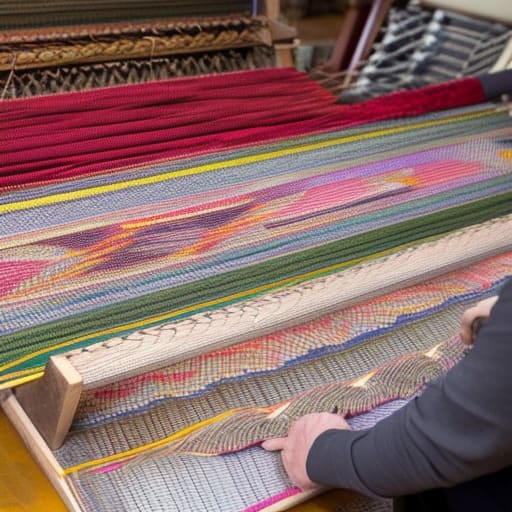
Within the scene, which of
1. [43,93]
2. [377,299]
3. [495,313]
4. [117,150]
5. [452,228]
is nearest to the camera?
[495,313]

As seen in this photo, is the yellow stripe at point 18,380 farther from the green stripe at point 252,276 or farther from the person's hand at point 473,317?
the person's hand at point 473,317

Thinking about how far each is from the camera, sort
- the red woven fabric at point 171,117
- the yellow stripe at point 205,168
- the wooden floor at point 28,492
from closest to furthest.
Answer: the wooden floor at point 28,492 → the yellow stripe at point 205,168 → the red woven fabric at point 171,117

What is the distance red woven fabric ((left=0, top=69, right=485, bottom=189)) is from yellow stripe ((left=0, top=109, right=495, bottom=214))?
2.3 inches

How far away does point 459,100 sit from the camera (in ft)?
7.11

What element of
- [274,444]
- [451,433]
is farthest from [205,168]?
[451,433]

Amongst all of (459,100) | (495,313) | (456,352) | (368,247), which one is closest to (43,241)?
(368,247)

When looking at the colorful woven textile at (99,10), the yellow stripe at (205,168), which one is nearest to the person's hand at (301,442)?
the yellow stripe at (205,168)


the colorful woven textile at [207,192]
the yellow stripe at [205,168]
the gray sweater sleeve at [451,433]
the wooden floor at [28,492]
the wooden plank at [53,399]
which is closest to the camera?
the gray sweater sleeve at [451,433]

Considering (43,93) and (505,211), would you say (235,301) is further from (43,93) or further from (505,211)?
(43,93)

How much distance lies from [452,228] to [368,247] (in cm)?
20

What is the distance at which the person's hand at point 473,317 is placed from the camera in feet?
3.63

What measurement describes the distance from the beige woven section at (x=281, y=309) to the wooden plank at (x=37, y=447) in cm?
13

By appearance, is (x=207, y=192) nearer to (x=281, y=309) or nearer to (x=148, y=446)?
(x=281, y=309)

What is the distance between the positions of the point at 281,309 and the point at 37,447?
387 millimetres
